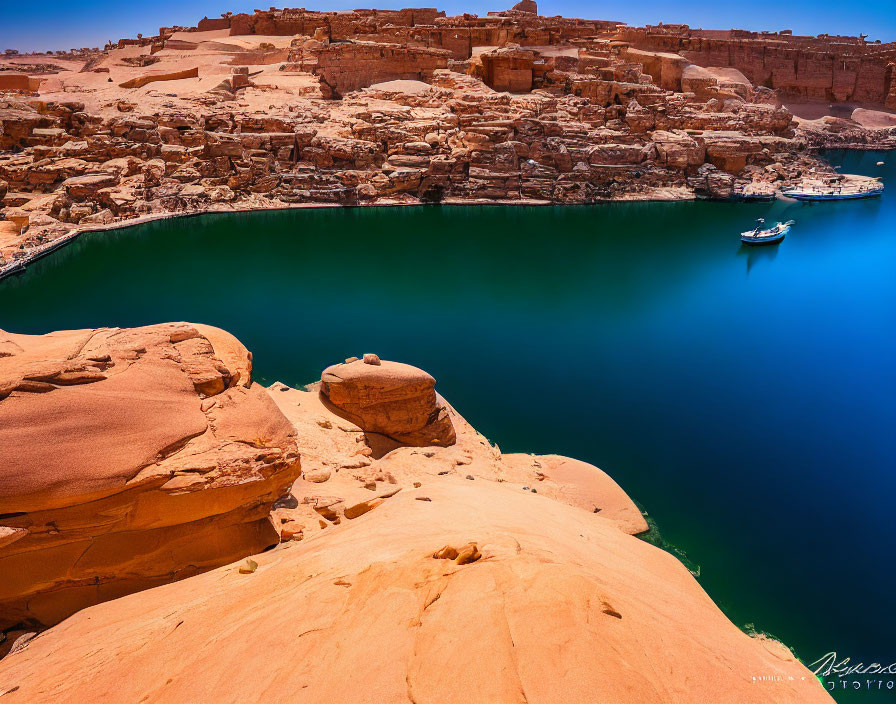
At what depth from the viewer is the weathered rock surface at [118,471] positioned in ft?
13.4

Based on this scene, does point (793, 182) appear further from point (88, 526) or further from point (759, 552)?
point (88, 526)

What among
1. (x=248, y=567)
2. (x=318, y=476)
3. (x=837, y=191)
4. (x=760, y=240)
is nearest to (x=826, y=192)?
(x=837, y=191)

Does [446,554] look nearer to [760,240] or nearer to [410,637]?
[410,637]

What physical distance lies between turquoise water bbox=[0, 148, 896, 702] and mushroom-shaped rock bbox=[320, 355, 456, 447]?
66.2 inches

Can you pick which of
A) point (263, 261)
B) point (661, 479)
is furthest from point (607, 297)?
point (263, 261)

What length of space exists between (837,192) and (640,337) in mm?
26141

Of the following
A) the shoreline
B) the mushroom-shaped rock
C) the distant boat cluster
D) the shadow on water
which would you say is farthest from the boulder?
A: the distant boat cluster

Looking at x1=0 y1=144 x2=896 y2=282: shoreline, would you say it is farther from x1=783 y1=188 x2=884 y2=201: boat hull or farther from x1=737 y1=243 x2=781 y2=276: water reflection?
x1=737 y1=243 x2=781 y2=276: water reflection

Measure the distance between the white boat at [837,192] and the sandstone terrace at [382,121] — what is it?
1.46 m

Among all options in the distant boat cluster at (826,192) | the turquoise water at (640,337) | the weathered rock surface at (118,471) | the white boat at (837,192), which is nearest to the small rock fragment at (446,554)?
the weathered rock surface at (118,471)

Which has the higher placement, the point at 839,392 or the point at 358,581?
the point at 358,581

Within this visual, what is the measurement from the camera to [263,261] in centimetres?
2167

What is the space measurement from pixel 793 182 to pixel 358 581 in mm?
40254

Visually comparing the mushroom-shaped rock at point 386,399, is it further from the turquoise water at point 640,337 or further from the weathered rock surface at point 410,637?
the weathered rock surface at point 410,637
